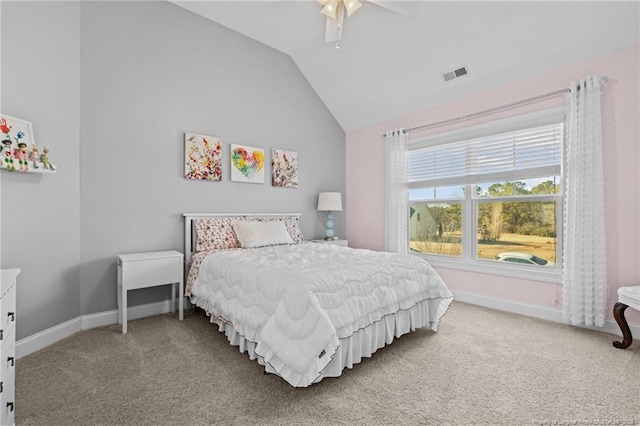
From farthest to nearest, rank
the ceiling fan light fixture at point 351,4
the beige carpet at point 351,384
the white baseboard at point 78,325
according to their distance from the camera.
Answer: the ceiling fan light fixture at point 351,4 < the white baseboard at point 78,325 < the beige carpet at point 351,384

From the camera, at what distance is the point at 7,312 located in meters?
1.31

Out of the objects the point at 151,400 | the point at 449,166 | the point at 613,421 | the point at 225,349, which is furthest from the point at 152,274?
the point at 449,166

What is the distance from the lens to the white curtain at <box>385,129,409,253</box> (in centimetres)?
412

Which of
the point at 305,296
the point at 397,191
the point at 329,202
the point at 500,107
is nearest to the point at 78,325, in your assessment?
the point at 305,296

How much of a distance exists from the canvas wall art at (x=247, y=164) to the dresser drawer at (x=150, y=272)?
128cm

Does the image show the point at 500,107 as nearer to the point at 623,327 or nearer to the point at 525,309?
the point at 525,309

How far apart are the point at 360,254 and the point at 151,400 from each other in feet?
5.92

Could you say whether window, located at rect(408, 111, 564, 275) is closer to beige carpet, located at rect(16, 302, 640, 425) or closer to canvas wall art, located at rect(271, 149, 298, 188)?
beige carpet, located at rect(16, 302, 640, 425)

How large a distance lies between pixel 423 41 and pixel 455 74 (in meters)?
0.53

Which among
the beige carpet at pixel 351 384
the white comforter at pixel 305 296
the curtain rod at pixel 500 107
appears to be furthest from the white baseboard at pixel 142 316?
the curtain rod at pixel 500 107

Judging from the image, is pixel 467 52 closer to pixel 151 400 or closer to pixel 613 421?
pixel 613 421

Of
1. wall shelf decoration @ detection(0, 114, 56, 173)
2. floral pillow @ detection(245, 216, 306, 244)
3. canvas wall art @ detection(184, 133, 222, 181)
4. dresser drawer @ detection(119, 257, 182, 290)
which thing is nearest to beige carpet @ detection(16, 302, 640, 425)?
dresser drawer @ detection(119, 257, 182, 290)

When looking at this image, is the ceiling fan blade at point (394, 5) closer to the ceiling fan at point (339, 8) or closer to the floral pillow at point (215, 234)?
the ceiling fan at point (339, 8)

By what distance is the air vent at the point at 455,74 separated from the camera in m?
3.29
